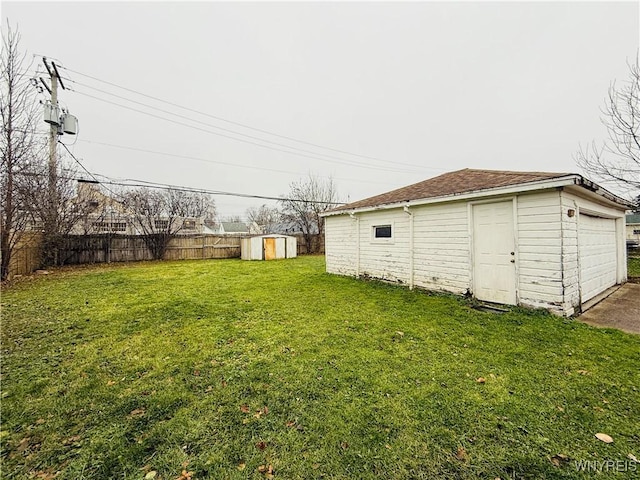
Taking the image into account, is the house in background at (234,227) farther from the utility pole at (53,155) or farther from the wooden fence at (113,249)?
the utility pole at (53,155)

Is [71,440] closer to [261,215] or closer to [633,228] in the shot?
[261,215]

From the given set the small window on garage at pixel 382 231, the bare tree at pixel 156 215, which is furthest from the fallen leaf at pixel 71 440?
the bare tree at pixel 156 215

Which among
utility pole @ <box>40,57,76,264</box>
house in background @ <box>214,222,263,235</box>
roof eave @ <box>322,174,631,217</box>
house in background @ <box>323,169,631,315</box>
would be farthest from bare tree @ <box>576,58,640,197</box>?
house in background @ <box>214,222,263,235</box>

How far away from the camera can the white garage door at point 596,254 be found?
5.34 metres

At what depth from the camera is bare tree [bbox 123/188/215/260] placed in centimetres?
1494

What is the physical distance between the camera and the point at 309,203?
21172 millimetres

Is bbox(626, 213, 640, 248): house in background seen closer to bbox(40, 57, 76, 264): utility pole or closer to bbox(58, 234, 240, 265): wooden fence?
bbox(58, 234, 240, 265): wooden fence

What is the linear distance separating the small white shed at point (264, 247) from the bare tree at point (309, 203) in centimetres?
371

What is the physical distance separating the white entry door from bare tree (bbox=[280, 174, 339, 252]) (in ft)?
48.6

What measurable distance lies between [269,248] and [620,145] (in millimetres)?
15574

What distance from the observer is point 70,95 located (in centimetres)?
1190

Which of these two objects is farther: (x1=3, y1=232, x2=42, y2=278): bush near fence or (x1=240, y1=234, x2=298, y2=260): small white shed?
(x1=240, y1=234, x2=298, y2=260): small white shed

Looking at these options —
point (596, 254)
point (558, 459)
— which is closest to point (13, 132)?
point (558, 459)

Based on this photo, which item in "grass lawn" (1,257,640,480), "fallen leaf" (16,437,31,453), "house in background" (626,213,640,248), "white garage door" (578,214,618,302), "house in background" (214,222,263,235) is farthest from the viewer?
"house in background" (214,222,263,235)
